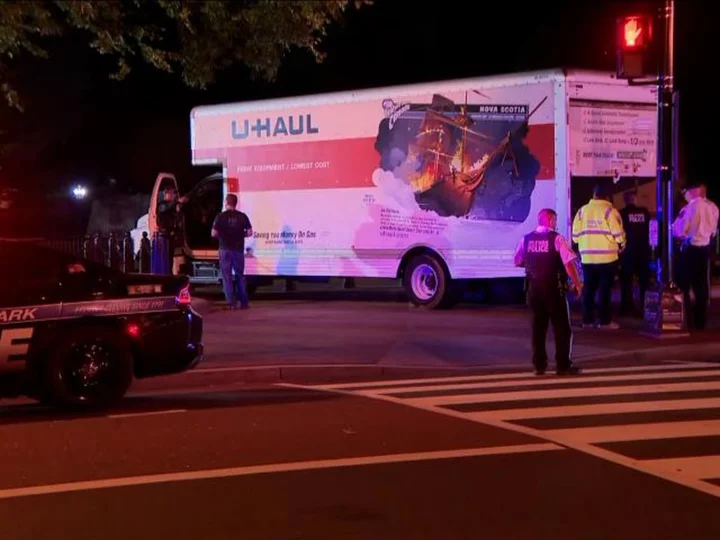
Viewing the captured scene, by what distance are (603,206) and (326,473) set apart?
29.8ft

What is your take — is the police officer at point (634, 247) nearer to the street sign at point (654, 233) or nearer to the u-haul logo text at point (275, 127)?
the street sign at point (654, 233)

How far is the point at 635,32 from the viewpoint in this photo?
14617 mm

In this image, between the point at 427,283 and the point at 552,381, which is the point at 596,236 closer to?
the point at 427,283

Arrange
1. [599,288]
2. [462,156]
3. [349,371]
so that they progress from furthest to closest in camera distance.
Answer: [462,156] → [599,288] → [349,371]

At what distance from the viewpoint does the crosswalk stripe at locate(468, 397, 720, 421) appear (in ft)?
32.0

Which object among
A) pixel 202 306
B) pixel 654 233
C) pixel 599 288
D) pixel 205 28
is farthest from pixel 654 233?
pixel 202 306

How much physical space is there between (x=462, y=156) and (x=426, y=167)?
698mm

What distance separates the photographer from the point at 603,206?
51.7 ft

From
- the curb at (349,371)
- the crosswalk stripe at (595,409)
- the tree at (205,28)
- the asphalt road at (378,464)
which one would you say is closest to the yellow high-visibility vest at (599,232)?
the curb at (349,371)

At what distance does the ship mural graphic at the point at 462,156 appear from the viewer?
1727 cm

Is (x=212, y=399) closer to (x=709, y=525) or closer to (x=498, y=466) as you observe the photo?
(x=498, y=466)

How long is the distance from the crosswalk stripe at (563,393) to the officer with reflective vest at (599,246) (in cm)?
471

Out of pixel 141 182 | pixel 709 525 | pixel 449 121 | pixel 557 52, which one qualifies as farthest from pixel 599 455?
pixel 141 182

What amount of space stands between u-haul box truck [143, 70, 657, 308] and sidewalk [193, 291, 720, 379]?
105cm
